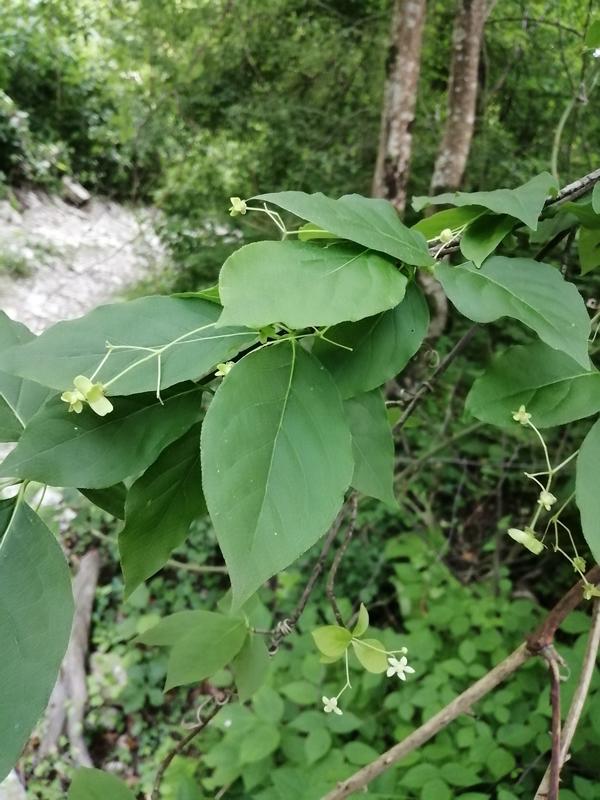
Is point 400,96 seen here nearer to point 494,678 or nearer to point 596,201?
point 596,201

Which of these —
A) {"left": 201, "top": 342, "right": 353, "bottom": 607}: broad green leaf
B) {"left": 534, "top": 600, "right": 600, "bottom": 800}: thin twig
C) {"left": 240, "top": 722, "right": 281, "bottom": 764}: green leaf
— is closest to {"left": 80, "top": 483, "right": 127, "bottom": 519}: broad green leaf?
{"left": 201, "top": 342, "right": 353, "bottom": 607}: broad green leaf

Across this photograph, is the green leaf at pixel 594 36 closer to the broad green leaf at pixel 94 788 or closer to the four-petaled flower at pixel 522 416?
the four-petaled flower at pixel 522 416

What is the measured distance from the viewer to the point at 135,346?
41 centimetres

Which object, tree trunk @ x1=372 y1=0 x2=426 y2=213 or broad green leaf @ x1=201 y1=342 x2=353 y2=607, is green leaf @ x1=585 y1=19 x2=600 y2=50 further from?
tree trunk @ x1=372 y1=0 x2=426 y2=213

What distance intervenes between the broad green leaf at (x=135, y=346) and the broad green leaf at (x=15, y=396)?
0.09m

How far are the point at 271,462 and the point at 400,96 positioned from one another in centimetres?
234

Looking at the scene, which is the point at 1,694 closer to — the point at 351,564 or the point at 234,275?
the point at 234,275

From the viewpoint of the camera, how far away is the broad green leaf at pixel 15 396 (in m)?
0.47

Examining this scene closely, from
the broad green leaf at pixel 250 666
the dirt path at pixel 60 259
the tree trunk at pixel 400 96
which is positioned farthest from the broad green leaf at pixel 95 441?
the dirt path at pixel 60 259

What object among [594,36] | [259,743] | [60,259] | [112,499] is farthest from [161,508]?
[60,259]

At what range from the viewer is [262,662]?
2.20 ft

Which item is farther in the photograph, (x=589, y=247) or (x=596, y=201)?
(x=589, y=247)

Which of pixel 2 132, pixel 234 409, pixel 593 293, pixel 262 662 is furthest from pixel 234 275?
pixel 2 132

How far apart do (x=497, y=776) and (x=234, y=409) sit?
4.02ft
